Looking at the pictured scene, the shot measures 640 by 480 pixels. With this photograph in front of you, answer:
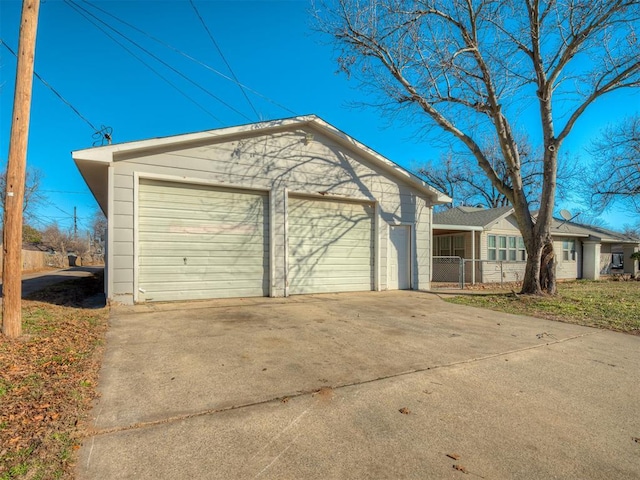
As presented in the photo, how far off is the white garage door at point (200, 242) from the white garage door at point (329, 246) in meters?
0.88

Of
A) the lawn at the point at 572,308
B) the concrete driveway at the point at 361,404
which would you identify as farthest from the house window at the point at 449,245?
the concrete driveway at the point at 361,404

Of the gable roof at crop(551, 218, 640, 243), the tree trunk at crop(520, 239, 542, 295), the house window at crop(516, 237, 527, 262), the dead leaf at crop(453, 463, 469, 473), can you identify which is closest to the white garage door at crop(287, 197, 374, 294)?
the tree trunk at crop(520, 239, 542, 295)

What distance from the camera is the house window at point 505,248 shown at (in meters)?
16.7

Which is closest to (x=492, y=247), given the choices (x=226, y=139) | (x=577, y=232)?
(x=577, y=232)

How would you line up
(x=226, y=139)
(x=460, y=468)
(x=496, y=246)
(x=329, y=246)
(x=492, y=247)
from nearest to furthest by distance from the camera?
(x=460, y=468) < (x=226, y=139) < (x=329, y=246) < (x=492, y=247) < (x=496, y=246)

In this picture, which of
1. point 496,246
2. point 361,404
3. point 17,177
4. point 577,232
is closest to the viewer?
point 361,404

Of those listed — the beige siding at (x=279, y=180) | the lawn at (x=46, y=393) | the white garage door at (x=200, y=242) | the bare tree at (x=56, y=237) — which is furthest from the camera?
the bare tree at (x=56, y=237)

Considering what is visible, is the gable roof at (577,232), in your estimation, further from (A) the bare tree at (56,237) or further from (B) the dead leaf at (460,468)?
→ (A) the bare tree at (56,237)

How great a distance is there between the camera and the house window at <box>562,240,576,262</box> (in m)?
19.8

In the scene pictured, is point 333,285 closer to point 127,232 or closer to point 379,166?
point 379,166

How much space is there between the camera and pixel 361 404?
9.50 ft

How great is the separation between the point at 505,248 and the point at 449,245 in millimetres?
2632

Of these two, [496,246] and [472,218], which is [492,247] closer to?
[496,246]

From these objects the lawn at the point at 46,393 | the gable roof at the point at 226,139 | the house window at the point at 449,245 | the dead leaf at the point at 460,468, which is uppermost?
the gable roof at the point at 226,139
